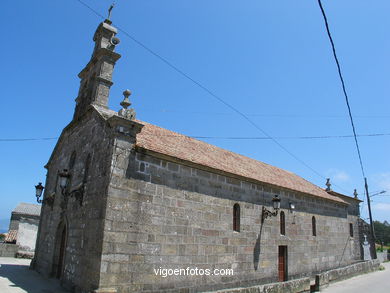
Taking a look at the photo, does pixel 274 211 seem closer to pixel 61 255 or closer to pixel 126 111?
pixel 126 111

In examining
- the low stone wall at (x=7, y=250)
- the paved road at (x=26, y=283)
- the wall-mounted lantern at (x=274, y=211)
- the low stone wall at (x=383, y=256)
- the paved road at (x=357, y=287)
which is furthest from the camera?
the low stone wall at (x=383, y=256)

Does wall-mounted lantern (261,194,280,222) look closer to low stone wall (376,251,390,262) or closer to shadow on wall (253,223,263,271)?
shadow on wall (253,223,263,271)

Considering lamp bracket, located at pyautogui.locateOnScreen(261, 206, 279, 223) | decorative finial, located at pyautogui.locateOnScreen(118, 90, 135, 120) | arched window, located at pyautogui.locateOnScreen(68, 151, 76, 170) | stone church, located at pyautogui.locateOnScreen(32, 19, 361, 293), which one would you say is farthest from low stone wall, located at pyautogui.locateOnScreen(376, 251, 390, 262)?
decorative finial, located at pyautogui.locateOnScreen(118, 90, 135, 120)

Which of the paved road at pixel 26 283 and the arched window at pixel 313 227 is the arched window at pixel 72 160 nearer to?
the paved road at pixel 26 283

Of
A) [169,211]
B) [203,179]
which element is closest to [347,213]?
[203,179]

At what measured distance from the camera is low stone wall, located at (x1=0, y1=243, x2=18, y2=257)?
20141 mm

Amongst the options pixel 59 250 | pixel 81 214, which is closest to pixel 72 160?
pixel 81 214

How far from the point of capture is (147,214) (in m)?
9.19

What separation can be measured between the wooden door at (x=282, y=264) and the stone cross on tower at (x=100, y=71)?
993 centimetres

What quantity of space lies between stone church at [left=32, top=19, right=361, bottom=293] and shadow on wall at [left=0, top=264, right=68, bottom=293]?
16.0 inches

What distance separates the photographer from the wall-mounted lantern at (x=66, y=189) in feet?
33.6

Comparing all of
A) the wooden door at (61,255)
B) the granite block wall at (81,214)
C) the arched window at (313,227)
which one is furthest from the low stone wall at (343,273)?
the wooden door at (61,255)

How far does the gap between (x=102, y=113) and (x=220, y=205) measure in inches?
209

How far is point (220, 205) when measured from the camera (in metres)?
11.4
